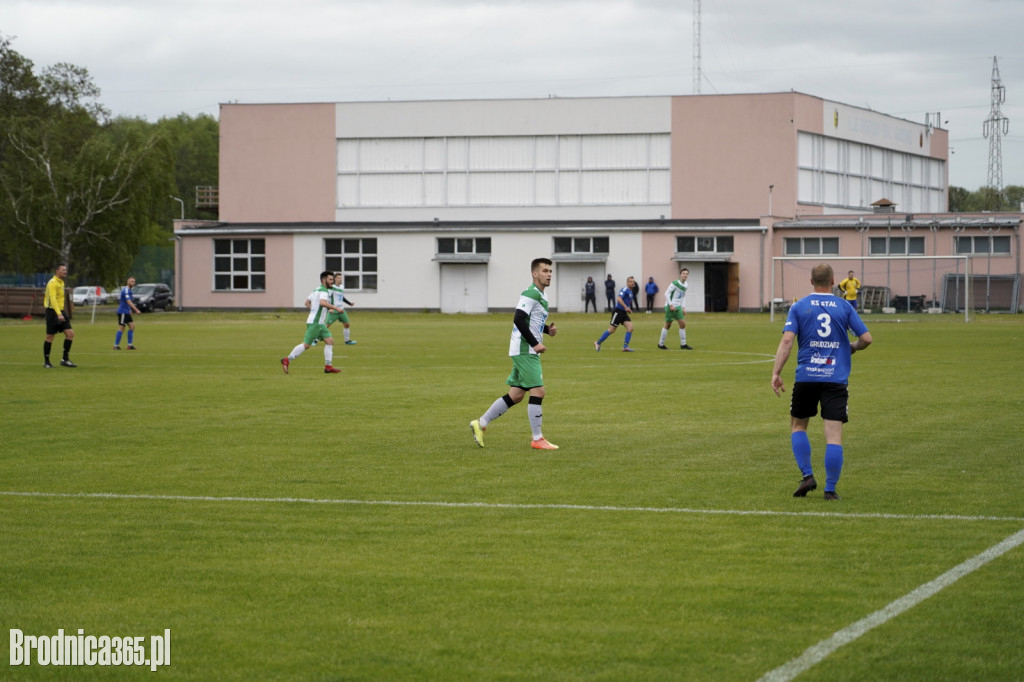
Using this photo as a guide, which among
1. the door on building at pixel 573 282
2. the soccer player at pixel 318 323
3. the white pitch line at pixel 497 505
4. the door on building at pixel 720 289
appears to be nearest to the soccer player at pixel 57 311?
the soccer player at pixel 318 323

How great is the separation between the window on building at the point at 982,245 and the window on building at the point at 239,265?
133ft

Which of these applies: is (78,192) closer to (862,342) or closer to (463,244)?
(463,244)

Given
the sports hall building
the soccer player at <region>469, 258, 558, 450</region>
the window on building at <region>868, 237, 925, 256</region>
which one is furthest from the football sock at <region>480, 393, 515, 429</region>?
the window on building at <region>868, 237, 925, 256</region>

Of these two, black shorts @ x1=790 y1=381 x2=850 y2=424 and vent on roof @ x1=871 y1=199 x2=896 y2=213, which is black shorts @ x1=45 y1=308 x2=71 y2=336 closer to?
black shorts @ x1=790 y1=381 x2=850 y2=424

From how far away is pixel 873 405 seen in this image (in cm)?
1842

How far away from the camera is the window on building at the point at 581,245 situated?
7300cm

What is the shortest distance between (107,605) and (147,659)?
113cm

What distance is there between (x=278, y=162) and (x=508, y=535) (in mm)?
71299

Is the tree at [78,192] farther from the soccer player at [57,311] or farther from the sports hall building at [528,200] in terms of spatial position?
the soccer player at [57,311]

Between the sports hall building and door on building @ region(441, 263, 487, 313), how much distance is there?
84 millimetres

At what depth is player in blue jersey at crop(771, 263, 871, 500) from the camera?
10602mm

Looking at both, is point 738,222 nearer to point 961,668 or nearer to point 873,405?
point 873,405

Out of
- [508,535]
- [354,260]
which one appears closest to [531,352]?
[508,535]

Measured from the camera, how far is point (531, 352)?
14.4m
